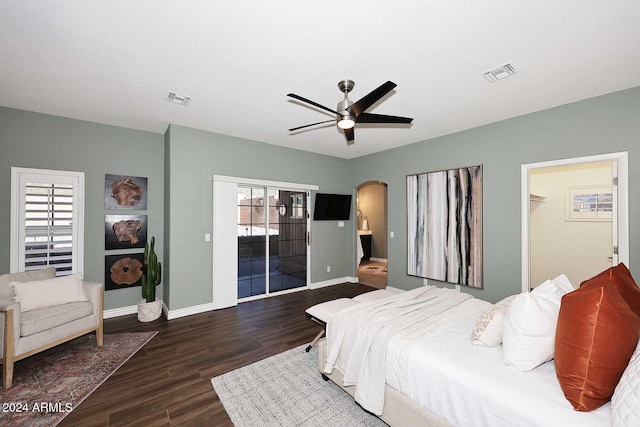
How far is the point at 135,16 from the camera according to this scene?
1867mm

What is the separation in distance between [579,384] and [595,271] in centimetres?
459

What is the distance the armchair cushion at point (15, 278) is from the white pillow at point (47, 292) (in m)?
0.07

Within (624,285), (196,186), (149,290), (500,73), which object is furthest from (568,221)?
(149,290)

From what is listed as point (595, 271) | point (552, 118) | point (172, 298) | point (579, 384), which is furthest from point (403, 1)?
point (595, 271)

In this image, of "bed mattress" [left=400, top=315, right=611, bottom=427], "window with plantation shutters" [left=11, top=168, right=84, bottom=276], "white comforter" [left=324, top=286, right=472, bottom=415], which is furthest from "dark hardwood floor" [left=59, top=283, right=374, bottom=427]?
"bed mattress" [left=400, top=315, right=611, bottom=427]

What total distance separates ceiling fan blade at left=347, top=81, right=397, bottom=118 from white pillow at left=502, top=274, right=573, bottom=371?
1.74 metres

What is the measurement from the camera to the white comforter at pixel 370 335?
6.10 ft

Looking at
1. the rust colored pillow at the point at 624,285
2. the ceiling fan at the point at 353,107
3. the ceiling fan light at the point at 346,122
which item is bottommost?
the rust colored pillow at the point at 624,285

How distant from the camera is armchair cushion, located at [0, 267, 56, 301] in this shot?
2.71 m

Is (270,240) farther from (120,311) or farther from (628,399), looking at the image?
(628,399)

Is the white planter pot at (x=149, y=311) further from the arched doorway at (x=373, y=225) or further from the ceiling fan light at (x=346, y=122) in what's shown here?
the arched doorway at (x=373, y=225)

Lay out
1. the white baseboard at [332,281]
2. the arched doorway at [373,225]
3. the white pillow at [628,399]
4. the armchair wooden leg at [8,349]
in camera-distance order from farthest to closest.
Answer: the arched doorway at [373,225]
the white baseboard at [332,281]
the armchair wooden leg at [8,349]
the white pillow at [628,399]

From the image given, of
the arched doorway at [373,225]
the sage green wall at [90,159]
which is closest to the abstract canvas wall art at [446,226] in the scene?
the arched doorway at [373,225]

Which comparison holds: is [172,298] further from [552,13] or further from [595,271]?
[595,271]
